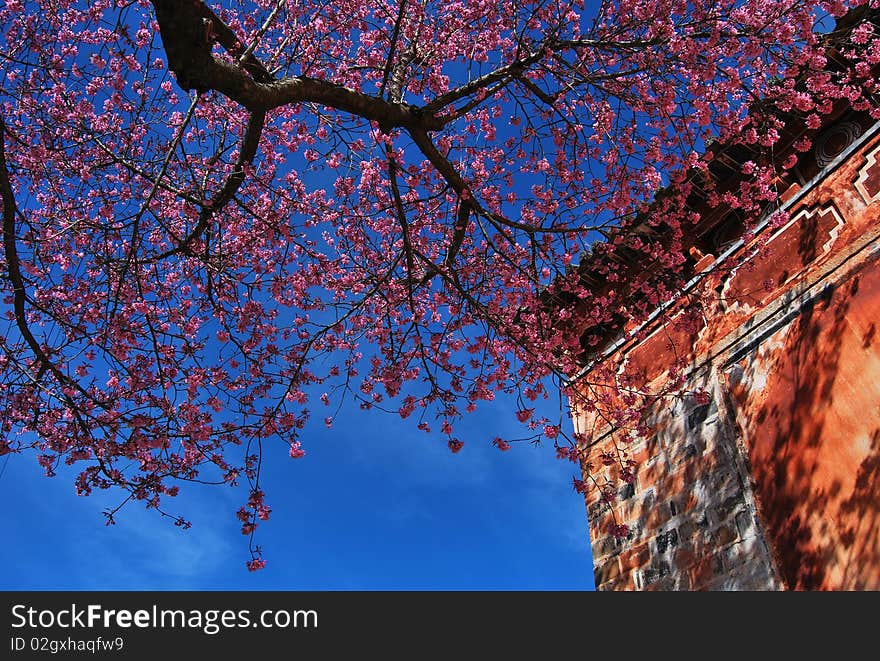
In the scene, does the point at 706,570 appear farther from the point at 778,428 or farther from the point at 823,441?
the point at 823,441

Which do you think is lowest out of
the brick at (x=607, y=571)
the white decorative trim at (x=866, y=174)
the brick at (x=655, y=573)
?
the brick at (x=655, y=573)

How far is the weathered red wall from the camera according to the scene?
4902 millimetres

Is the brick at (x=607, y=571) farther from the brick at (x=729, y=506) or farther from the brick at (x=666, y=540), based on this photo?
the brick at (x=729, y=506)

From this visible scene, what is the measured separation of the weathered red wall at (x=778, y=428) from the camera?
490 centimetres

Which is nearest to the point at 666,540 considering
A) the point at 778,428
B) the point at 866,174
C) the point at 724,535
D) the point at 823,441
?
the point at 724,535

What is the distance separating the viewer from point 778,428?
5539mm

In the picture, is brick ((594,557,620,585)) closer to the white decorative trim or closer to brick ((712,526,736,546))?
brick ((712,526,736,546))

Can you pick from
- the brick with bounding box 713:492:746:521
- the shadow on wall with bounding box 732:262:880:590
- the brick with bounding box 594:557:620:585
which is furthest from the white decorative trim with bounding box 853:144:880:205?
the brick with bounding box 594:557:620:585

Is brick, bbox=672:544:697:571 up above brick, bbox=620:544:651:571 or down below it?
below

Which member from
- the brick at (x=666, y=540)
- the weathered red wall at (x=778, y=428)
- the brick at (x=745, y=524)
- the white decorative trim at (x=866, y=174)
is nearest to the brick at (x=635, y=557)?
the weathered red wall at (x=778, y=428)

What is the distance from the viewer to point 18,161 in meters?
6.03

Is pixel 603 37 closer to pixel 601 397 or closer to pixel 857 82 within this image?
pixel 857 82

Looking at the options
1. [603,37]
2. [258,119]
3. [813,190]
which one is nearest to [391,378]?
[258,119]

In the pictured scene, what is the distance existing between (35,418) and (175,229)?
97.4 inches
